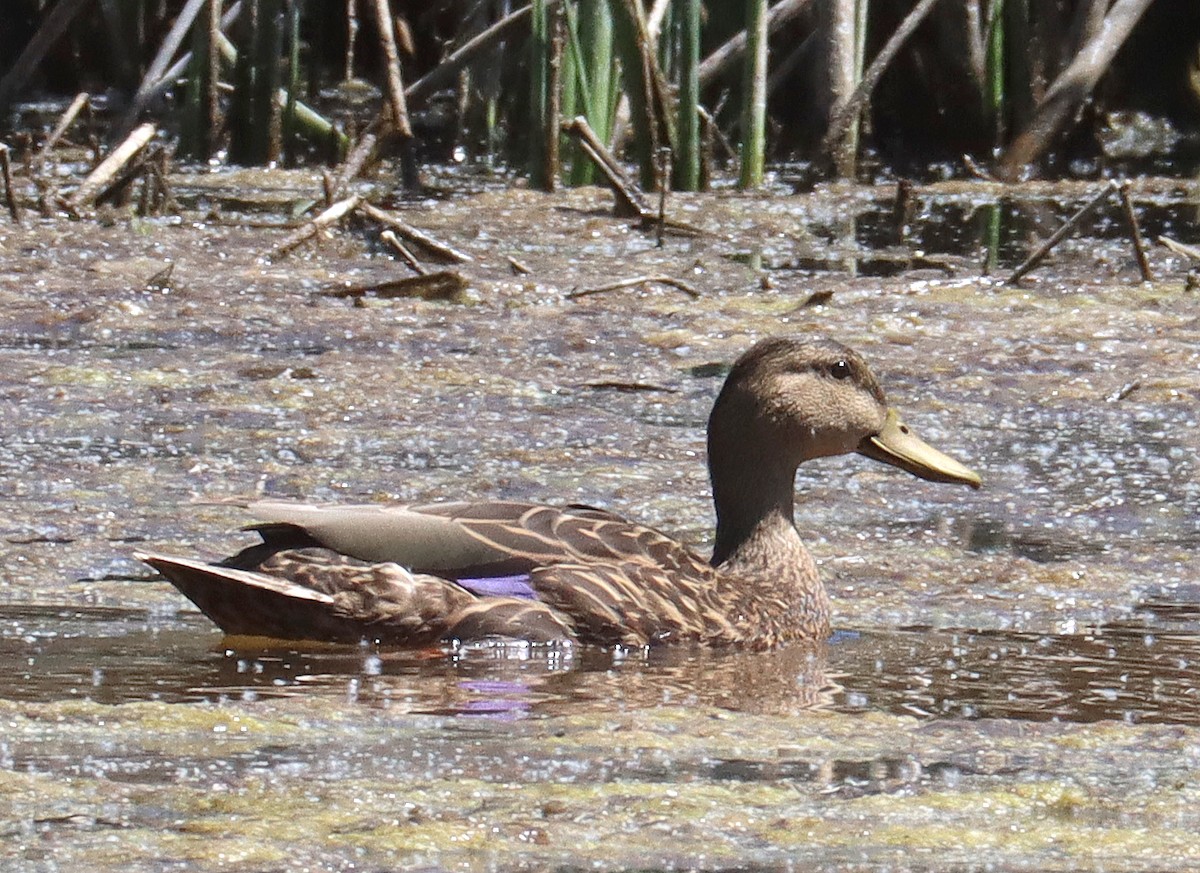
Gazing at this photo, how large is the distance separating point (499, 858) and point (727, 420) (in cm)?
223

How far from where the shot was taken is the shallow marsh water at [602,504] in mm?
2977

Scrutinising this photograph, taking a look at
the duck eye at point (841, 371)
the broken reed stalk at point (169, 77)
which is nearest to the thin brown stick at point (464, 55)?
the broken reed stalk at point (169, 77)

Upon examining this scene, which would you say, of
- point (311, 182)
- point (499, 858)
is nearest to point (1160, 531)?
point (499, 858)

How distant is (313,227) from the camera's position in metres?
8.23

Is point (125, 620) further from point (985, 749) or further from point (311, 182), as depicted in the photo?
point (311, 182)

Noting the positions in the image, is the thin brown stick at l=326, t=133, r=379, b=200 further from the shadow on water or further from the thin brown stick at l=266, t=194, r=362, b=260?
the shadow on water

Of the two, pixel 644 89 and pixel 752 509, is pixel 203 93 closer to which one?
pixel 644 89

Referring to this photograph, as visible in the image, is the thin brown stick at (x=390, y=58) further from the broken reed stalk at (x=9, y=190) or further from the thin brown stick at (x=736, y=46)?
the thin brown stick at (x=736, y=46)

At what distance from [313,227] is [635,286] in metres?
1.16

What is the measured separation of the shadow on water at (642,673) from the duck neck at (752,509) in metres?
0.31

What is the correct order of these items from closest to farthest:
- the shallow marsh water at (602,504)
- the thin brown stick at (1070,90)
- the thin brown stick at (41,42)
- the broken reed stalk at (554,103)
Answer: the shallow marsh water at (602,504), the broken reed stalk at (554,103), the thin brown stick at (41,42), the thin brown stick at (1070,90)

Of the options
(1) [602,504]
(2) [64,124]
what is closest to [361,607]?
(1) [602,504]

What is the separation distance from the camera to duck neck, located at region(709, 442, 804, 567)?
187 inches

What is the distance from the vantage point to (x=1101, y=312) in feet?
25.4
